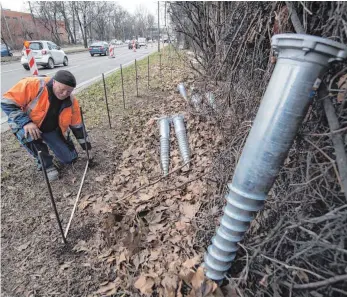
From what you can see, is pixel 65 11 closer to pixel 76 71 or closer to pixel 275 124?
pixel 76 71

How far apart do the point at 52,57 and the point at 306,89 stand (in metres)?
17.2

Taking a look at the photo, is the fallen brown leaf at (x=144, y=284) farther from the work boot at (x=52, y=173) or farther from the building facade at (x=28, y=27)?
the building facade at (x=28, y=27)

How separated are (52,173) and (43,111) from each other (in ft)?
2.85

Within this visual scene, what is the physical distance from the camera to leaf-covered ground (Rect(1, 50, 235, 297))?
2076 mm

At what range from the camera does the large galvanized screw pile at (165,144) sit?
3689 millimetres

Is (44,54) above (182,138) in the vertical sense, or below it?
below

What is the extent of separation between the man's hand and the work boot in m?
0.50

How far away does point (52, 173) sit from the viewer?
3521 millimetres

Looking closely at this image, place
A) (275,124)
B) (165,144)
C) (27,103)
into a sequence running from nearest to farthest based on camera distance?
(275,124), (27,103), (165,144)

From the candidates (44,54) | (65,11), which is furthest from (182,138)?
(65,11)

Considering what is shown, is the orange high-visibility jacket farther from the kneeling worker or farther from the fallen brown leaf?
the fallen brown leaf

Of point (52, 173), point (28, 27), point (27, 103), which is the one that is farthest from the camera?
point (28, 27)

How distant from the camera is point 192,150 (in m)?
3.88

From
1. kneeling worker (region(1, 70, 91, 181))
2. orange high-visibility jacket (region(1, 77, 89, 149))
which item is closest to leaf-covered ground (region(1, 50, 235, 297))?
kneeling worker (region(1, 70, 91, 181))
